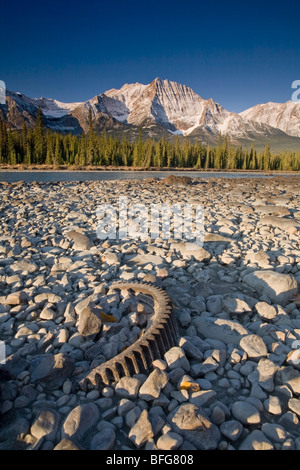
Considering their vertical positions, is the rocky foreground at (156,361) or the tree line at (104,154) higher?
the tree line at (104,154)

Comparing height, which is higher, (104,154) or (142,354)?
(104,154)

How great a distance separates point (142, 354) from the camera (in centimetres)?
251

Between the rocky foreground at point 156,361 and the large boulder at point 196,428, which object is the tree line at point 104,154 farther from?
the large boulder at point 196,428

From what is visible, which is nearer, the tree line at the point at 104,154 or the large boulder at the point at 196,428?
the large boulder at the point at 196,428

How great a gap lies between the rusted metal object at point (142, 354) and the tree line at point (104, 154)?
55.1 meters

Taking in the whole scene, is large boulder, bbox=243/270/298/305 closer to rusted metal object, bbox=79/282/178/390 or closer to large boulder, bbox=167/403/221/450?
rusted metal object, bbox=79/282/178/390

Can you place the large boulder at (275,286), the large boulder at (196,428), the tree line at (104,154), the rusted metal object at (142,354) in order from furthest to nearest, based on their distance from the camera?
the tree line at (104,154) → the large boulder at (275,286) → the rusted metal object at (142,354) → the large boulder at (196,428)

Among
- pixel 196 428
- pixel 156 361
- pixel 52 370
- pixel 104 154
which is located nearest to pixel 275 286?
pixel 156 361

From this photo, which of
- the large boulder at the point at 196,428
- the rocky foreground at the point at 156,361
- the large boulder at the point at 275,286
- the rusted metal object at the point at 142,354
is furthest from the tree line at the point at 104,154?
the large boulder at the point at 196,428

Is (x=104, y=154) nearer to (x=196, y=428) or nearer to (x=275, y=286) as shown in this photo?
(x=275, y=286)

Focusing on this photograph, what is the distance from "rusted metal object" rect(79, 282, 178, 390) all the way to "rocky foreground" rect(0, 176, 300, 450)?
9cm

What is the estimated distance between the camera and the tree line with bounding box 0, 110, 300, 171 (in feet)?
178

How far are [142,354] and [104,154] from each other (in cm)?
6210

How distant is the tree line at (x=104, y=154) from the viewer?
178 ft
